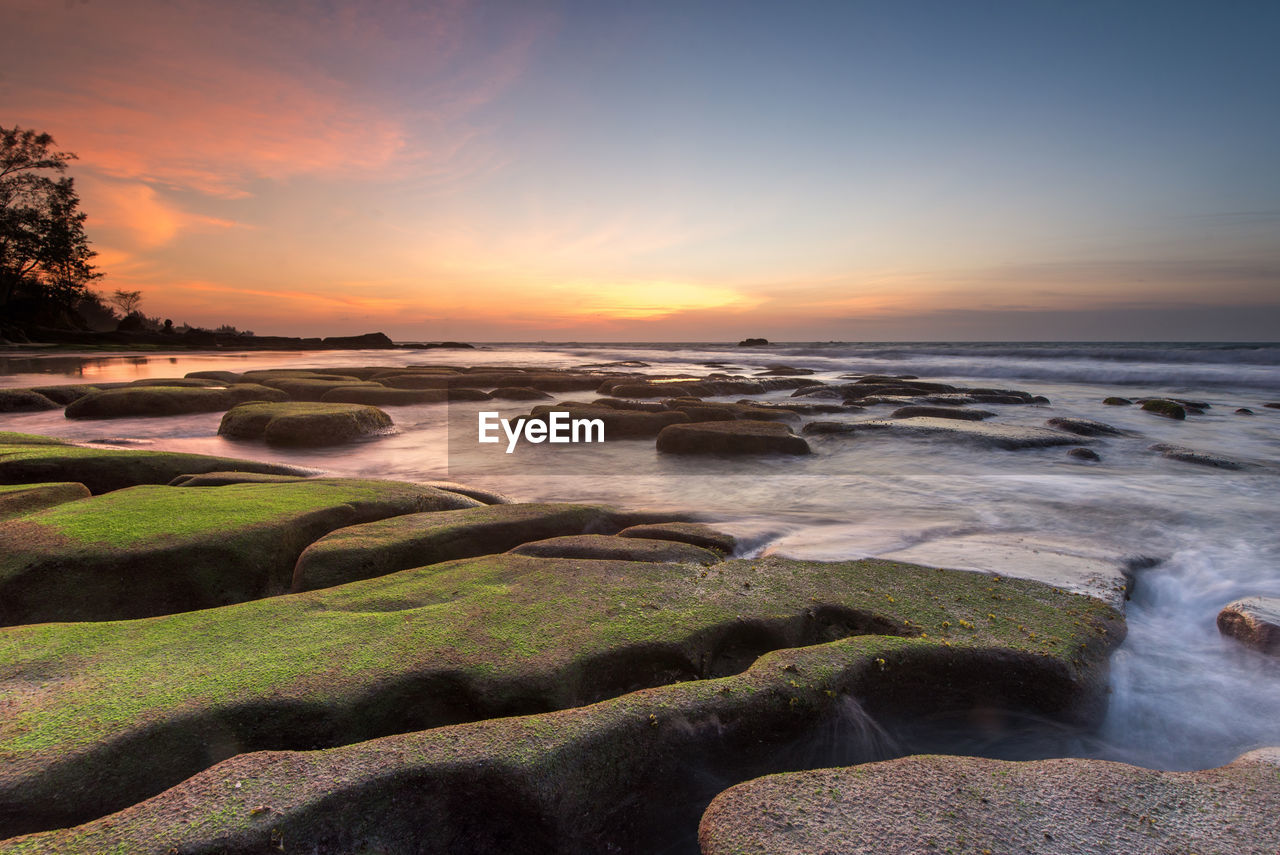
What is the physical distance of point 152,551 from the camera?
2783 millimetres

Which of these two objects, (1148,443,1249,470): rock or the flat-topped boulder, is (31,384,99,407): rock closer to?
the flat-topped boulder

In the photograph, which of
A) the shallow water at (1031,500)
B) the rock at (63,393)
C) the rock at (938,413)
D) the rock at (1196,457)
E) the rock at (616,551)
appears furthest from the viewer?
the rock at (63,393)

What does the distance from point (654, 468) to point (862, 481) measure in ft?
7.14

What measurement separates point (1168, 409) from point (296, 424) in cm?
1505

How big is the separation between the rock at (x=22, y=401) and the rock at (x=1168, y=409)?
A: 20.0 metres

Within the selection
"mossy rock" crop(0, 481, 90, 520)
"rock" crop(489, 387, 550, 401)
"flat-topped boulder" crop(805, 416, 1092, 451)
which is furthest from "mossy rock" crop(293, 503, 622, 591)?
"rock" crop(489, 387, 550, 401)

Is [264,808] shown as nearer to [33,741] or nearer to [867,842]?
[33,741]

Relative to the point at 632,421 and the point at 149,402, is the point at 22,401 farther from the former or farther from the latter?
the point at 632,421

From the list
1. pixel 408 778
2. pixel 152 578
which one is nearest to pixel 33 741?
pixel 408 778

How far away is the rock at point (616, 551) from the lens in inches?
123

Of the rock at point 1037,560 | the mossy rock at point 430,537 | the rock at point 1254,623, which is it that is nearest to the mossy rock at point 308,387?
the mossy rock at point 430,537

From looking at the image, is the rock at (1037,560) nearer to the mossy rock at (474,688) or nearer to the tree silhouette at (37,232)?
the mossy rock at (474,688)

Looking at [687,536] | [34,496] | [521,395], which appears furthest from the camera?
[521,395]

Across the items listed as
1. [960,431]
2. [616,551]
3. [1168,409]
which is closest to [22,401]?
[616,551]
